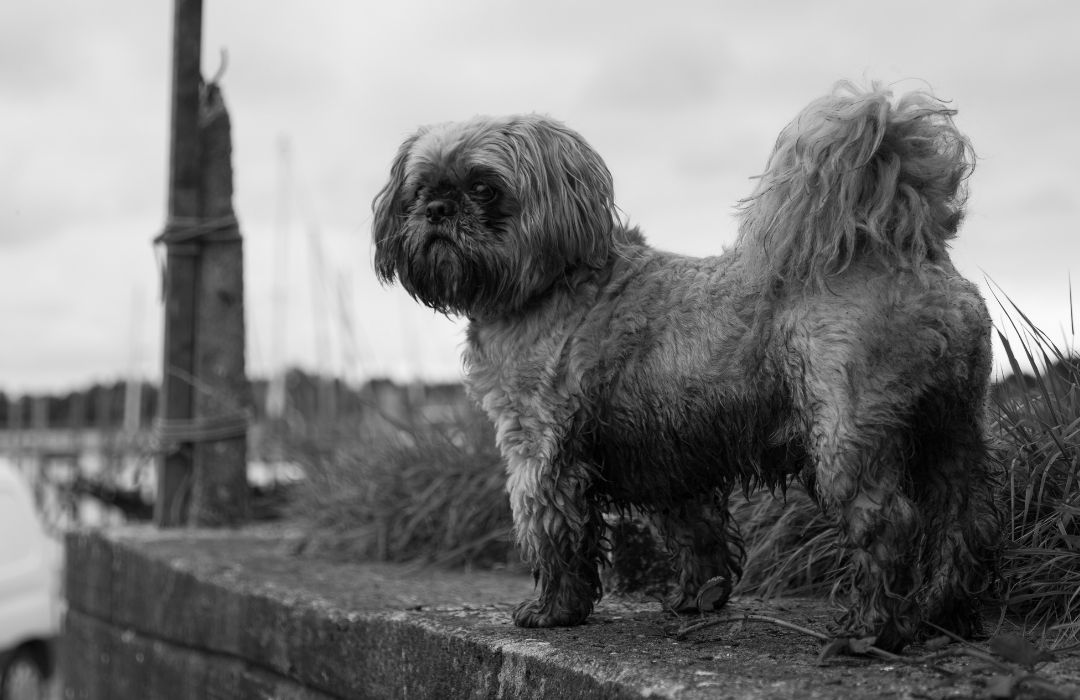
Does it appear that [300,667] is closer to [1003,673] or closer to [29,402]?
[1003,673]

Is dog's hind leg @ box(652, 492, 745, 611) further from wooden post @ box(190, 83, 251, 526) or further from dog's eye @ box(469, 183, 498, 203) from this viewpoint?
wooden post @ box(190, 83, 251, 526)

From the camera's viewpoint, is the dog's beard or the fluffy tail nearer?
the fluffy tail

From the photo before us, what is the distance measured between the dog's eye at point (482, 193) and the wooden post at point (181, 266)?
421cm

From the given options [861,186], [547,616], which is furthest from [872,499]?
[547,616]

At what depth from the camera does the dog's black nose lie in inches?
129

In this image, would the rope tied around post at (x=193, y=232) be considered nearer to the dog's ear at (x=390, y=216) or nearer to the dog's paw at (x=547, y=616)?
the dog's ear at (x=390, y=216)

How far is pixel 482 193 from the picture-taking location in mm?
3291

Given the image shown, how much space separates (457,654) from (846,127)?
1.93 metres

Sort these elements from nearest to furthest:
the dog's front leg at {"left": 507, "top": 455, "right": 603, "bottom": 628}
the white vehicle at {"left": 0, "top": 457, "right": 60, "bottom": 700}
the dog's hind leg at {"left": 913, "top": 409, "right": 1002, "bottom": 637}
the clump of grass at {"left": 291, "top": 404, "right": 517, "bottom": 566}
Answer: the dog's hind leg at {"left": 913, "top": 409, "right": 1002, "bottom": 637} → the dog's front leg at {"left": 507, "top": 455, "right": 603, "bottom": 628} → the clump of grass at {"left": 291, "top": 404, "right": 517, "bottom": 566} → the white vehicle at {"left": 0, "top": 457, "right": 60, "bottom": 700}

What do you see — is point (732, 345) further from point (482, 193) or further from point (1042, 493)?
point (1042, 493)

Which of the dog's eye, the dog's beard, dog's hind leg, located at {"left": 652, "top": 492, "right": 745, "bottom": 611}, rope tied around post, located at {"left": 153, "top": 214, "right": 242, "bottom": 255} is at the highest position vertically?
rope tied around post, located at {"left": 153, "top": 214, "right": 242, "bottom": 255}

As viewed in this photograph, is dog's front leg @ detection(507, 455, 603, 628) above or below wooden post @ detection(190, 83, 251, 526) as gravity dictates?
below

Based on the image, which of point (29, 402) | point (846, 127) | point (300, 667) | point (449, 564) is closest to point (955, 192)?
point (846, 127)

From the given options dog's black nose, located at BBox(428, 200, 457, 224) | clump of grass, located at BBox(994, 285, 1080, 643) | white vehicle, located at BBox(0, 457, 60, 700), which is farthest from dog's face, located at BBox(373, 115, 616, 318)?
white vehicle, located at BBox(0, 457, 60, 700)
